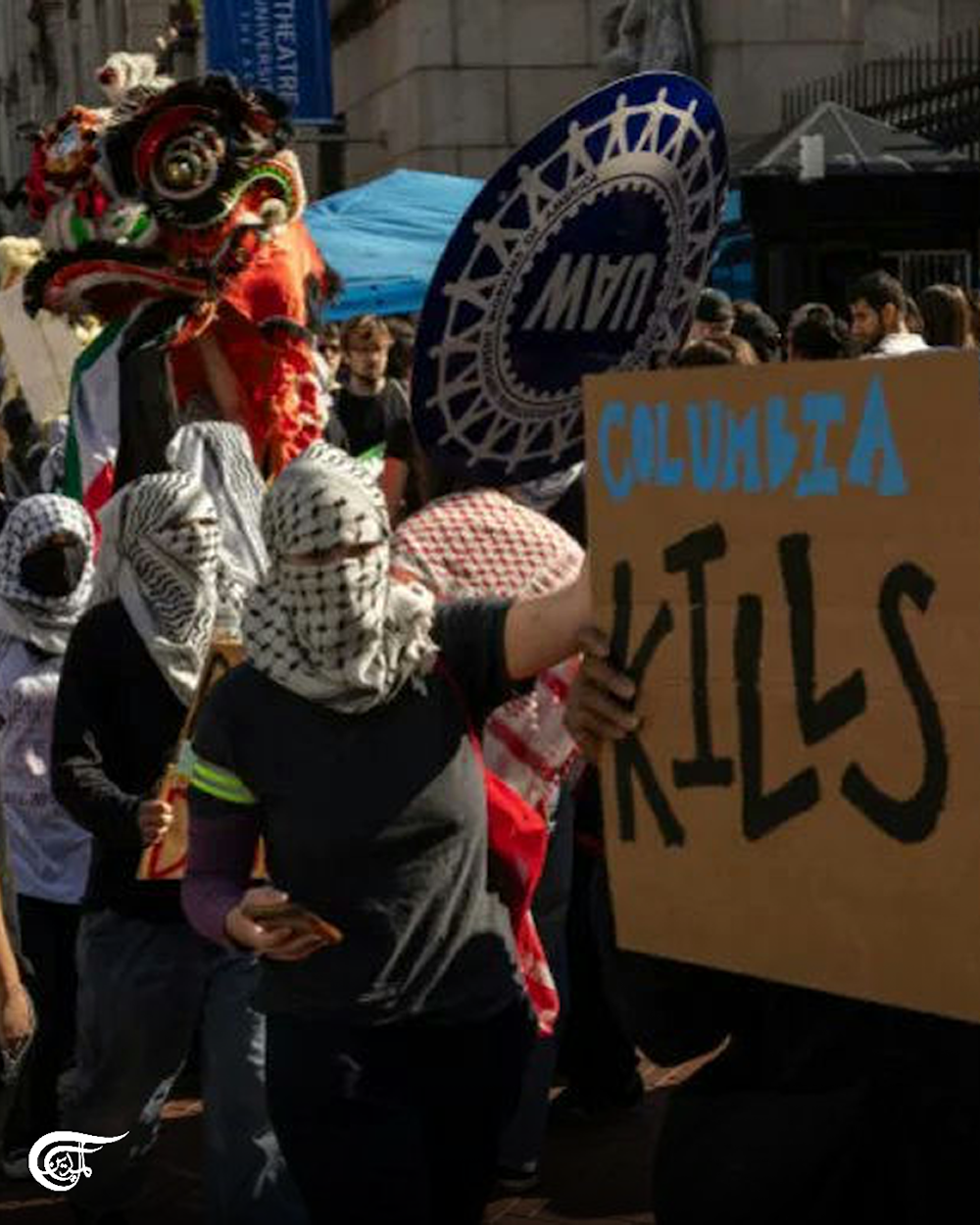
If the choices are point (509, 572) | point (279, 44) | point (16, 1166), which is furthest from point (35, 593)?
point (279, 44)

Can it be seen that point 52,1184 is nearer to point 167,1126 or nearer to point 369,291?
point 167,1126

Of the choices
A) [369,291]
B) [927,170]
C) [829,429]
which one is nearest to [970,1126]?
[829,429]

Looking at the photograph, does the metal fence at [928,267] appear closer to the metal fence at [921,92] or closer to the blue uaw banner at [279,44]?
the metal fence at [921,92]

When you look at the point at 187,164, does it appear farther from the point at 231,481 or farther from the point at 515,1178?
the point at 515,1178

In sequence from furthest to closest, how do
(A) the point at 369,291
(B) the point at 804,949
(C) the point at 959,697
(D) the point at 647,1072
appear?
(A) the point at 369,291 → (D) the point at 647,1072 → (B) the point at 804,949 → (C) the point at 959,697

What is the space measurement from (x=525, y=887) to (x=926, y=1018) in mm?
1588

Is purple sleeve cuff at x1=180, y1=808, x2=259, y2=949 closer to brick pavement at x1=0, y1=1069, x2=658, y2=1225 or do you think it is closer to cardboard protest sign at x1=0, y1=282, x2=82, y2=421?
brick pavement at x1=0, y1=1069, x2=658, y2=1225

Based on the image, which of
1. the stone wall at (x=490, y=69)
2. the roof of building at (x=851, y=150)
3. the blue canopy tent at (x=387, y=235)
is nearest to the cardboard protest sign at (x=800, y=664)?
the roof of building at (x=851, y=150)

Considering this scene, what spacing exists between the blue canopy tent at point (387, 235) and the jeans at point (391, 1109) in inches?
405

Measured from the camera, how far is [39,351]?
12.4 meters

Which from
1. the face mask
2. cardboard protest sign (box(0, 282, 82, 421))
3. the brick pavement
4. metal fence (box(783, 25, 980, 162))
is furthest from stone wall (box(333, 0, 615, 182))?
the brick pavement

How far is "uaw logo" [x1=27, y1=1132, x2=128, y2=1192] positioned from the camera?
6379 millimetres

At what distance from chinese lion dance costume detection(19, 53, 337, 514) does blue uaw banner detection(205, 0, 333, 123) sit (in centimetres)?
1656

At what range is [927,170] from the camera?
542 inches
